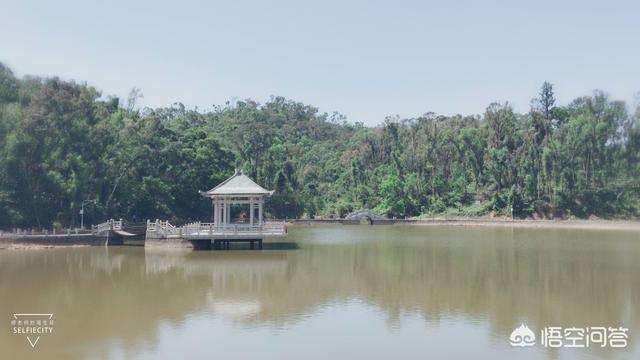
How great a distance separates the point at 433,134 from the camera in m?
80.5

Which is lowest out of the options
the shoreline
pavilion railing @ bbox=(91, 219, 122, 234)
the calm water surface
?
the calm water surface

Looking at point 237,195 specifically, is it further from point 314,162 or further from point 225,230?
point 314,162

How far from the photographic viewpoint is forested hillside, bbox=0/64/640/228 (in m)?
40.2

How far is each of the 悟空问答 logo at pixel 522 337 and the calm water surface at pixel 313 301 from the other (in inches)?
12.6

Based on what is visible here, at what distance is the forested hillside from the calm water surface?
7.53 m

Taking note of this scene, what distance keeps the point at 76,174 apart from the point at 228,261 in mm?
15756

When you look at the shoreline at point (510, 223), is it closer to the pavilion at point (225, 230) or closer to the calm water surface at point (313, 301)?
the calm water surface at point (313, 301)

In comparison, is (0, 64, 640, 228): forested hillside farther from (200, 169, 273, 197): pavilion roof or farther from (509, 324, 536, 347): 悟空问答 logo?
(509, 324, 536, 347): 悟空问答 logo

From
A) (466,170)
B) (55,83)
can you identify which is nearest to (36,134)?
(55,83)

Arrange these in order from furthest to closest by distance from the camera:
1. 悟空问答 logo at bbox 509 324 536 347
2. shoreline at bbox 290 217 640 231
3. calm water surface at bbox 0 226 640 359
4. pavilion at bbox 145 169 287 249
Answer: shoreline at bbox 290 217 640 231 → pavilion at bbox 145 169 287 249 → 悟空问答 logo at bbox 509 324 536 347 → calm water surface at bbox 0 226 640 359

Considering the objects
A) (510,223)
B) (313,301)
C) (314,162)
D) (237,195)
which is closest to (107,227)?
(237,195)

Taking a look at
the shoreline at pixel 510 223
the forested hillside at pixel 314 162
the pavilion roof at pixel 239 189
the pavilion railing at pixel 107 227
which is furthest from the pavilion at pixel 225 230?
the shoreline at pixel 510 223

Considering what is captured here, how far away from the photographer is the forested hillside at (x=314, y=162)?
40.2 m

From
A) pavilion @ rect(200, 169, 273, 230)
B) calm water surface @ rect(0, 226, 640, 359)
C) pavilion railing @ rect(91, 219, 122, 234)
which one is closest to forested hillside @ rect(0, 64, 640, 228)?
pavilion railing @ rect(91, 219, 122, 234)
